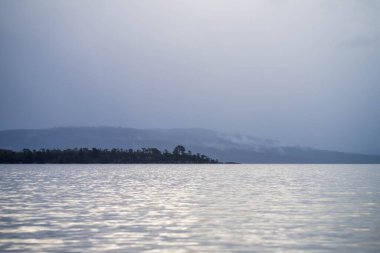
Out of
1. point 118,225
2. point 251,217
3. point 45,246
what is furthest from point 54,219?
point 251,217

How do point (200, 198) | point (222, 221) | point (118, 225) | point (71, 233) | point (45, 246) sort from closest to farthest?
point (45, 246)
point (71, 233)
point (118, 225)
point (222, 221)
point (200, 198)

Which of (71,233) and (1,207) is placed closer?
(71,233)

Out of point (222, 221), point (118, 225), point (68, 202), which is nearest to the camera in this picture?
point (118, 225)

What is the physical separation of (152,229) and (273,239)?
7352mm

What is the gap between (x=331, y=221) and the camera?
38.6 m

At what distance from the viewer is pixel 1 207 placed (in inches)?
1845

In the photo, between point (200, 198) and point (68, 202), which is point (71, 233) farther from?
point (200, 198)

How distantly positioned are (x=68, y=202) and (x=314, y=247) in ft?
95.4

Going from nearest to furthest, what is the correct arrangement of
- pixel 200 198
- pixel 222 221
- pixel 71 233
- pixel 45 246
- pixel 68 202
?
pixel 45 246, pixel 71 233, pixel 222 221, pixel 68 202, pixel 200 198

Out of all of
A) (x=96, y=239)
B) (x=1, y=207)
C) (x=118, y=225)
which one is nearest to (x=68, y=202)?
(x=1, y=207)

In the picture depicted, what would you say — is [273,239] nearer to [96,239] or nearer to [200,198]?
[96,239]

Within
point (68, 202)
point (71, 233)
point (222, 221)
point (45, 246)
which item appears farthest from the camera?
point (68, 202)

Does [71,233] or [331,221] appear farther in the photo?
[331,221]

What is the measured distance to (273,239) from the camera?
30.6 metres
